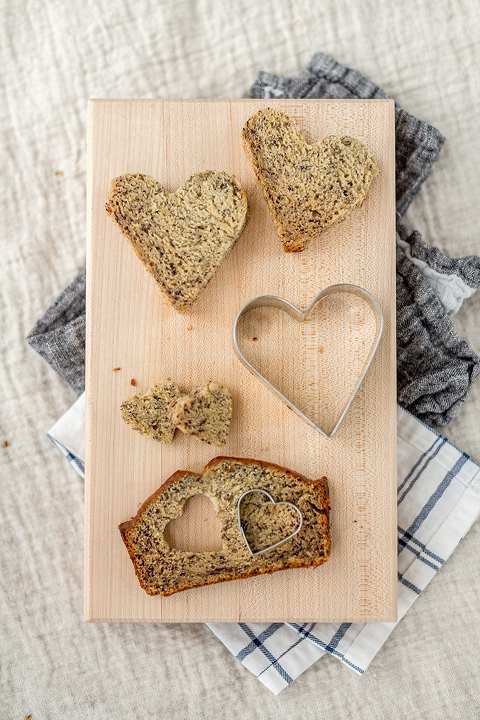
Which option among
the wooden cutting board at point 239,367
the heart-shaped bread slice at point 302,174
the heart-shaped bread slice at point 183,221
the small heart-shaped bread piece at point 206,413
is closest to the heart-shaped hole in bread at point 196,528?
the wooden cutting board at point 239,367

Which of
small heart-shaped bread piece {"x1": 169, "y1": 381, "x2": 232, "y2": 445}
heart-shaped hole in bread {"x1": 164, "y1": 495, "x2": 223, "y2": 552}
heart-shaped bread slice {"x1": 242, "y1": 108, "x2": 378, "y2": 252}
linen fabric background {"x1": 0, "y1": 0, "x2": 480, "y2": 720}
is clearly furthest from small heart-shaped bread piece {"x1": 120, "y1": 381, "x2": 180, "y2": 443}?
heart-shaped bread slice {"x1": 242, "y1": 108, "x2": 378, "y2": 252}

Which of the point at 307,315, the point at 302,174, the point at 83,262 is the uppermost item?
the point at 302,174

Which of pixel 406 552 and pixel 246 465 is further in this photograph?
pixel 406 552

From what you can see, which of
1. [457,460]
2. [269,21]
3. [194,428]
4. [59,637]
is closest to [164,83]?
[269,21]

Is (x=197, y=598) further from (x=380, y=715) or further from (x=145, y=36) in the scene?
(x=145, y=36)

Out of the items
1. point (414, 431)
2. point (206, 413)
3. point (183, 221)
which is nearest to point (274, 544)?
point (206, 413)

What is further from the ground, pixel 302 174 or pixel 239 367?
pixel 302 174

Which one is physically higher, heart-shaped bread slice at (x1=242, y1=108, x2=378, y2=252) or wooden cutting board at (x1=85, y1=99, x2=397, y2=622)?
heart-shaped bread slice at (x1=242, y1=108, x2=378, y2=252)

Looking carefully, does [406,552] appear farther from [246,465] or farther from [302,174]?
[302,174]

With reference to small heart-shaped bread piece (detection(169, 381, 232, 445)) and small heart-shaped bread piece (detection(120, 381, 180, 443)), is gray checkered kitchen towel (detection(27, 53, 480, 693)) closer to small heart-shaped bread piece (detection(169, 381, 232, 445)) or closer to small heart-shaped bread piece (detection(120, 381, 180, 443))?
small heart-shaped bread piece (detection(120, 381, 180, 443))
